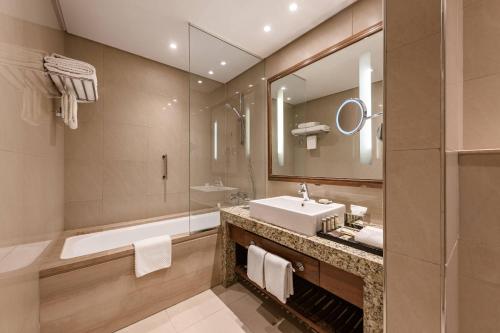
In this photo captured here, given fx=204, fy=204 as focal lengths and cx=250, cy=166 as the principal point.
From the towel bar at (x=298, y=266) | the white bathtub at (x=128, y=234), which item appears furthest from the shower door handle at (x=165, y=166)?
the towel bar at (x=298, y=266)

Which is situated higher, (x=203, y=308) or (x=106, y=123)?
(x=106, y=123)

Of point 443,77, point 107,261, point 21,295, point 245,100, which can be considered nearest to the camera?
point 443,77

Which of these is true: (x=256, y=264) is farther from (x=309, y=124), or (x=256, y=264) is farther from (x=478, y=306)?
(x=309, y=124)

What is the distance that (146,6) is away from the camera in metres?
1.75

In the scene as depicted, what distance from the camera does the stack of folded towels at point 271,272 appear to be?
140 centimetres

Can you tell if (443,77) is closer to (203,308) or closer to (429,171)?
(429,171)

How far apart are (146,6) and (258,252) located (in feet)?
7.45

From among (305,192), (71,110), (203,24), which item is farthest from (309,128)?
(71,110)

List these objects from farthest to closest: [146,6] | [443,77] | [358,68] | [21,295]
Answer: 1. [146,6]
2. [358,68]
3. [21,295]
4. [443,77]

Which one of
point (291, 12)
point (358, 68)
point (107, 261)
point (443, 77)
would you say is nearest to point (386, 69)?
point (443, 77)

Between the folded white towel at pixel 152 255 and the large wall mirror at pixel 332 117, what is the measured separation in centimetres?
131

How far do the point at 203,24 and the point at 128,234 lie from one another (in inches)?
92.1

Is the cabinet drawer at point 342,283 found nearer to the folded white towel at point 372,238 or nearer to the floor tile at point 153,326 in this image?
the folded white towel at point 372,238

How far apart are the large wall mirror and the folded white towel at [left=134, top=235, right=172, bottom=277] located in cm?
131
